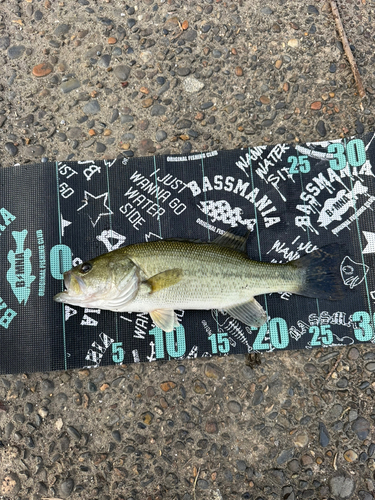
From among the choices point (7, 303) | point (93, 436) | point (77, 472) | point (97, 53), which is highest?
point (97, 53)

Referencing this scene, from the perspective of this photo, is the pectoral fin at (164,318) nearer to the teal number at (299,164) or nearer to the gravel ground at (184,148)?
the gravel ground at (184,148)

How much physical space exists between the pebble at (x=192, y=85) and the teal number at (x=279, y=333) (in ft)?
7.75

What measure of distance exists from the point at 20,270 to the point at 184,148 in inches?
76.5

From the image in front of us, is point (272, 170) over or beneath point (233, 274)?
over

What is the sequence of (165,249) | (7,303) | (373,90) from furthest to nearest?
(373,90) → (7,303) → (165,249)

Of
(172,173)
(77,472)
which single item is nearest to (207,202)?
(172,173)

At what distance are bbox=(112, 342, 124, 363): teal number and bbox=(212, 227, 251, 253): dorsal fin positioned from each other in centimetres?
129

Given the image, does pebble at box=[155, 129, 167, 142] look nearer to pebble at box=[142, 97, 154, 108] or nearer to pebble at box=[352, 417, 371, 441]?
pebble at box=[142, 97, 154, 108]

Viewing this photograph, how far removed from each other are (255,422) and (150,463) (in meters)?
0.98

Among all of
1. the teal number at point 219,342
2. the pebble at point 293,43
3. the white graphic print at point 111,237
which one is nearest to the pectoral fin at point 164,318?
the teal number at point 219,342

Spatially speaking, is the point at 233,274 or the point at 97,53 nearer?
the point at 233,274

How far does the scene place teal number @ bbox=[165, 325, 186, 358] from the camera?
125 inches

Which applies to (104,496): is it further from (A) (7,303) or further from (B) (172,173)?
(B) (172,173)

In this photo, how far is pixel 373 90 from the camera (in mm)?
3459
